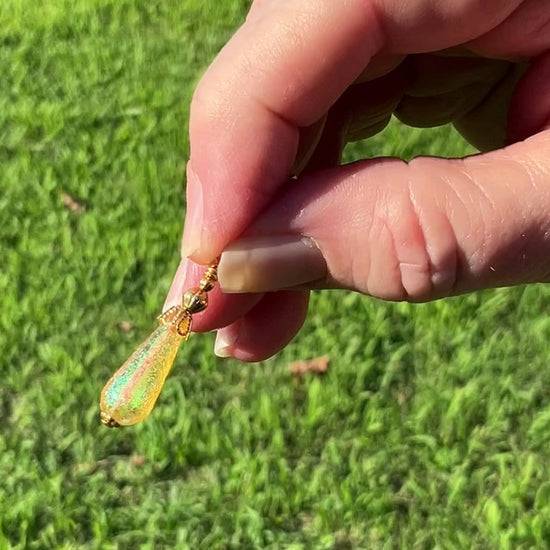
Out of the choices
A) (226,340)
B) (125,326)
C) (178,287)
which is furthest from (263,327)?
(125,326)

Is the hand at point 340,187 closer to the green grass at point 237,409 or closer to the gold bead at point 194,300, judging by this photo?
the gold bead at point 194,300

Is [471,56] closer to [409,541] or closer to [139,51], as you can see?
[409,541]

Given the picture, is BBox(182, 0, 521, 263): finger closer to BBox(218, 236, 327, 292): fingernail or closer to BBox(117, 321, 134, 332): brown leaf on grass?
BBox(218, 236, 327, 292): fingernail

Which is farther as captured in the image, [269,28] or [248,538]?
[248,538]

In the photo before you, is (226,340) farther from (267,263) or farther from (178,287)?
(267,263)

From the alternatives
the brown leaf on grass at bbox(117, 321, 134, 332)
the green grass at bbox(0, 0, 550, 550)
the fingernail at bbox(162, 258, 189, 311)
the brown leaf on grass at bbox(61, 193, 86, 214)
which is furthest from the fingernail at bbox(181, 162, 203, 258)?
the brown leaf on grass at bbox(61, 193, 86, 214)

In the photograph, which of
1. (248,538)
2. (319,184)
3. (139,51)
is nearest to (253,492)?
(248,538)
